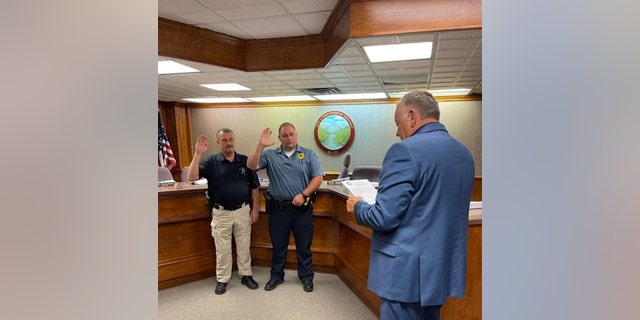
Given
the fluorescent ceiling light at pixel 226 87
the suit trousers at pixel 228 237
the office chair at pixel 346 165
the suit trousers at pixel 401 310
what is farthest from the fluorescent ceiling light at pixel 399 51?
the suit trousers at pixel 401 310

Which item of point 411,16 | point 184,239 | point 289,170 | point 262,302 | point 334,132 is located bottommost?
point 262,302

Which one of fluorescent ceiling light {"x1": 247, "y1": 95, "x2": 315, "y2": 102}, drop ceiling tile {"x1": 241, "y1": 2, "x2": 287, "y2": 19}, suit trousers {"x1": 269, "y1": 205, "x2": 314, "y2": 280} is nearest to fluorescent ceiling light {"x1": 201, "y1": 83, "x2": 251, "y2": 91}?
fluorescent ceiling light {"x1": 247, "y1": 95, "x2": 315, "y2": 102}

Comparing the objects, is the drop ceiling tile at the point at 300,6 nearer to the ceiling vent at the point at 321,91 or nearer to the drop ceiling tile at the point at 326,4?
the drop ceiling tile at the point at 326,4

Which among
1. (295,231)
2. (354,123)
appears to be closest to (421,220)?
(295,231)

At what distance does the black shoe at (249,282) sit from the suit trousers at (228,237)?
0.18ft

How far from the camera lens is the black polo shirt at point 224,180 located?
3604mm

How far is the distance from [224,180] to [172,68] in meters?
2.95

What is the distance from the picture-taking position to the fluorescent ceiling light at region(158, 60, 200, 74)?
208 inches

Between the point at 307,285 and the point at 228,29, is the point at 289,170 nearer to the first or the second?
the point at 307,285

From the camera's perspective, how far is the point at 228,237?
370 cm
